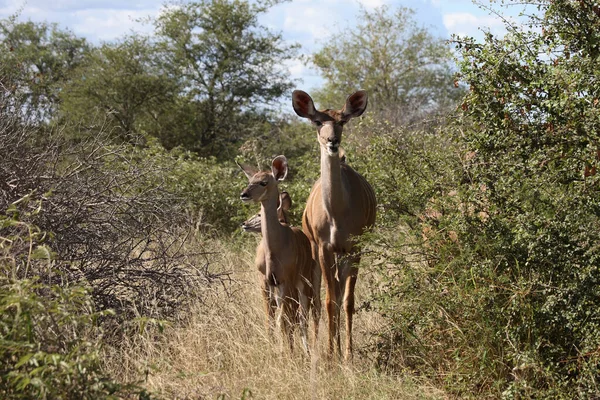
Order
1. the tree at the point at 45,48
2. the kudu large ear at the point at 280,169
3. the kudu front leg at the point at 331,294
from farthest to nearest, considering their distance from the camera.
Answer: the tree at the point at 45,48 → the kudu large ear at the point at 280,169 → the kudu front leg at the point at 331,294

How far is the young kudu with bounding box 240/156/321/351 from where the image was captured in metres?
6.86

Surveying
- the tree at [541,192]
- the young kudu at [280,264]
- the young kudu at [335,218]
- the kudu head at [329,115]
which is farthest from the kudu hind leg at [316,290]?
the tree at [541,192]

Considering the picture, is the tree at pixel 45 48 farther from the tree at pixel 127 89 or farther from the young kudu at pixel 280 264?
the young kudu at pixel 280 264

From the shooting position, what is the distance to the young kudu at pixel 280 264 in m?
6.86

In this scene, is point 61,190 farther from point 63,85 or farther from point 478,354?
point 63,85

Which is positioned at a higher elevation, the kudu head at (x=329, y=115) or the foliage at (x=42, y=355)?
the kudu head at (x=329, y=115)

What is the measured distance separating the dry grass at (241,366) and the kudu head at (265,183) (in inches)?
34.2

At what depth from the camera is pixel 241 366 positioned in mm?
5672

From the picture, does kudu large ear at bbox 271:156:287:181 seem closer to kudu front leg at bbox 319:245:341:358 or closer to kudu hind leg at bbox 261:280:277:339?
kudu front leg at bbox 319:245:341:358

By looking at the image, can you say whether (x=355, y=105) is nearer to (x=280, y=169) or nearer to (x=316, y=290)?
(x=280, y=169)

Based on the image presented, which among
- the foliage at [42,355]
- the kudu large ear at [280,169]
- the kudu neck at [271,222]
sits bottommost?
the foliage at [42,355]

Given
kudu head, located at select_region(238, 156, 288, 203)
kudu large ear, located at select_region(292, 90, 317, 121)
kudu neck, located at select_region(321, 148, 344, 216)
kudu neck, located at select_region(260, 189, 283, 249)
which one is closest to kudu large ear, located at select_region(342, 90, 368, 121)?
kudu large ear, located at select_region(292, 90, 317, 121)

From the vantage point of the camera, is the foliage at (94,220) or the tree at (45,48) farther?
the tree at (45,48)

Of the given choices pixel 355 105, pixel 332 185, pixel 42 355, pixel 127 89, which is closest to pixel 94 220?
pixel 332 185
